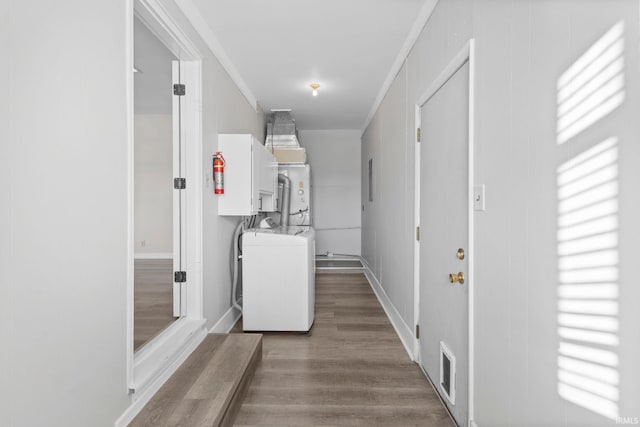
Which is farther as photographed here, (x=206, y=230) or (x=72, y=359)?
(x=206, y=230)

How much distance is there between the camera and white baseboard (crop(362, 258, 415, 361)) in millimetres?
2904

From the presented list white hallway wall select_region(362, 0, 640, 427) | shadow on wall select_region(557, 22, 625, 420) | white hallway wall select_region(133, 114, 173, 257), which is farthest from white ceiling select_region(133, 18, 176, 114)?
shadow on wall select_region(557, 22, 625, 420)

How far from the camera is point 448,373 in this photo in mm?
2105

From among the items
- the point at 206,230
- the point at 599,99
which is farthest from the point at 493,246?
the point at 206,230

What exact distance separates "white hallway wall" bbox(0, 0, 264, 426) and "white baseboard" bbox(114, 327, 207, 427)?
7cm

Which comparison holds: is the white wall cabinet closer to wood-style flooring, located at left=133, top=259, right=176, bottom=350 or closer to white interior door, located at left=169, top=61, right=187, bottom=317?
white interior door, located at left=169, top=61, right=187, bottom=317

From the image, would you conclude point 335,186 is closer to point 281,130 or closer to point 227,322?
point 281,130

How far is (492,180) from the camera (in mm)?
1538

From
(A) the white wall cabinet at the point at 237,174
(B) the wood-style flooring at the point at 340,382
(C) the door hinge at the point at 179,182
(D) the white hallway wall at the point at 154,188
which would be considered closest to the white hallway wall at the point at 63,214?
(B) the wood-style flooring at the point at 340,382

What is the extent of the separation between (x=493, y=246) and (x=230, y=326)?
2656 mm

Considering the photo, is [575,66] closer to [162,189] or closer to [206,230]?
[206,230]

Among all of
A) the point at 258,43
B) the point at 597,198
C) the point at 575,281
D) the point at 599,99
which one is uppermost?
the point at 258,43

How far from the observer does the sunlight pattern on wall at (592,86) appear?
2.91 ft

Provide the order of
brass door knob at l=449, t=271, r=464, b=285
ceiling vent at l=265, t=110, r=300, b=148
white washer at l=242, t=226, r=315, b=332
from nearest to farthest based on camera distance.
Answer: brass door knob at l=449, t=271, r=464, b=285 < white washer at l=242, t=226, r=315, b=332 < ceiling vent at l=265, t=110, r=300, b=148
